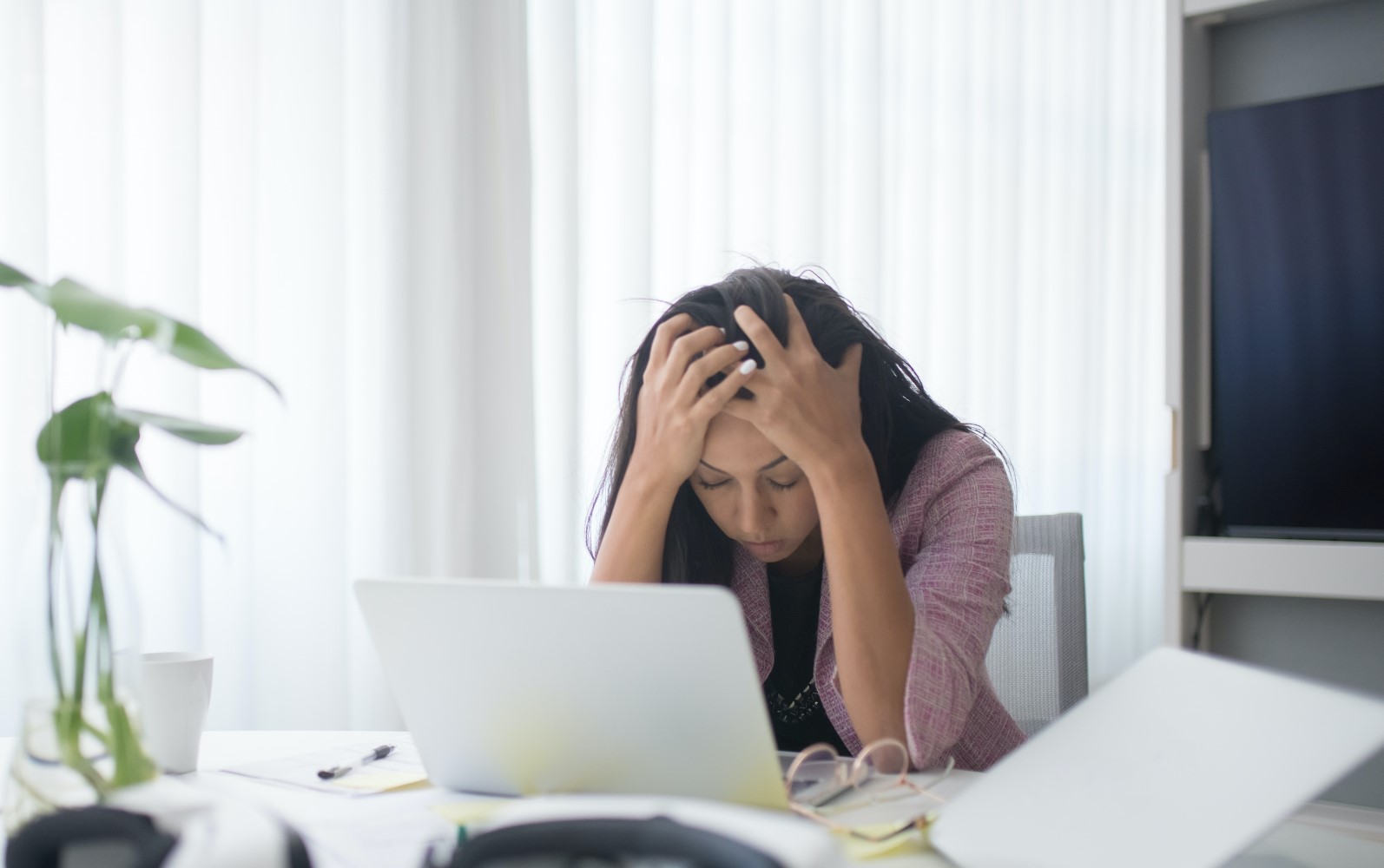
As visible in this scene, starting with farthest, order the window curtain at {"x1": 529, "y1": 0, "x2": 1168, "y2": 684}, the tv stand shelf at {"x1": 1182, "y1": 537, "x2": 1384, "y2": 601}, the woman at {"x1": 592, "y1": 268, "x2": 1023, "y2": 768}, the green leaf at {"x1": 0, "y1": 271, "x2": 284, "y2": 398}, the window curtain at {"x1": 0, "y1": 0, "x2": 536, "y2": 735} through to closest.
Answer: the window curtain at {"x1": 529, "y1": 0, "x2": 1168, "y2": 684}
the tv stand shelf at {"x1": 1182, "y1": 537, "x2": 1384, "y2": 601}
the window curtain at {"x1": 0, "y1": 0, "x2": 536, "y2": 735}
the woman at {"x1": 592, "y1": 268, "x2": 1023, "y2": 768}
the green leaf at {"x1": 0, "y1": 271, "x2": 284, "y2": 398}

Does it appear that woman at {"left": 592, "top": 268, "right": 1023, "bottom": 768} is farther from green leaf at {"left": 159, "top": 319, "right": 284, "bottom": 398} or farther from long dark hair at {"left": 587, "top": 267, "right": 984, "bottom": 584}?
green leaf at {"left": 159, "top": 319, "right": 284, "bottom": 398}

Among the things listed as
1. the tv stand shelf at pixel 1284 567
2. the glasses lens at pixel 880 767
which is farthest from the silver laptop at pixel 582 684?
the tv stand shelf at pixel 1284 567

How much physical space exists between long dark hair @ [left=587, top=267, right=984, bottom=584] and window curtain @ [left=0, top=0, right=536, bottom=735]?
60cm

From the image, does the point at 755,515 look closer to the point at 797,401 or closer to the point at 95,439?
the point at 797,401

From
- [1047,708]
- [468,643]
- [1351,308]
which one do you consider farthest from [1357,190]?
[468,643]

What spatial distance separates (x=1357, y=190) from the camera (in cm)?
198

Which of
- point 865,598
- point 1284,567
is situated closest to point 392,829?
point 865,598

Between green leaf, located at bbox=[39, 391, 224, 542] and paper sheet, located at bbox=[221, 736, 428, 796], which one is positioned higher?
green leaf, located at bbox=[39, 391, 224, 542]

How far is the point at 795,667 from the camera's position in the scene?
134cm

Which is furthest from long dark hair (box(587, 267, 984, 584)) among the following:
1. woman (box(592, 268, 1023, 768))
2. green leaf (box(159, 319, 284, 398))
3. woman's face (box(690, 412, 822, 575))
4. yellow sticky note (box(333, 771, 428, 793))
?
green leaf (box(159, 319, 284, 398))

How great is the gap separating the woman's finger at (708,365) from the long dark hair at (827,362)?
0.21ft

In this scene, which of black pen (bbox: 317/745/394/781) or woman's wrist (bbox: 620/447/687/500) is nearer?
black pen (bbox: 317/745/394/781)

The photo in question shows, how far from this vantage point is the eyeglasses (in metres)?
0.73

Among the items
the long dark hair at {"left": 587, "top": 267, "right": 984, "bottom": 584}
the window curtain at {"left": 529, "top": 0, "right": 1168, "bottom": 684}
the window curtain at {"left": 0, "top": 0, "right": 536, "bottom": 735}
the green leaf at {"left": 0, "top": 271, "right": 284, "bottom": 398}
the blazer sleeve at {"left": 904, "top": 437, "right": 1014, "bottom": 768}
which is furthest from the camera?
the window curtain at {"left": 529, "top": 0, "right": 1168, "bottom": 684}
